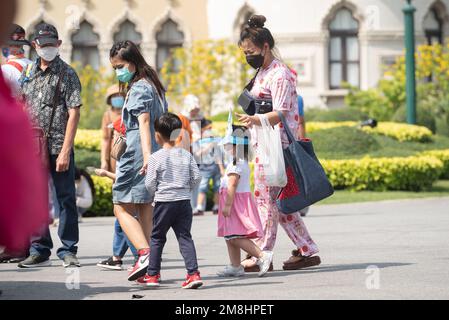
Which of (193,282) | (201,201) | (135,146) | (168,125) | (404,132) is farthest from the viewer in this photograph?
(404,132)

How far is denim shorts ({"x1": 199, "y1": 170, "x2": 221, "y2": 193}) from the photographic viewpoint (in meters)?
15.9

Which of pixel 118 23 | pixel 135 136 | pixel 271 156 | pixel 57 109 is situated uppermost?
pixel 118 23

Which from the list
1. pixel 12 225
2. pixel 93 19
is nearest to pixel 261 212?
pixel 12 225

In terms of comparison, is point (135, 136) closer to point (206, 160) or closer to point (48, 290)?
point (48, 290)

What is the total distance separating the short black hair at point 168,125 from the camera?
24.7 ft

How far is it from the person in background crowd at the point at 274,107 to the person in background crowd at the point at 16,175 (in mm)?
5542

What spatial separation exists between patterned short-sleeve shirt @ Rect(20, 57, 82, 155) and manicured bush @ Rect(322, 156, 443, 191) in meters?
9.89

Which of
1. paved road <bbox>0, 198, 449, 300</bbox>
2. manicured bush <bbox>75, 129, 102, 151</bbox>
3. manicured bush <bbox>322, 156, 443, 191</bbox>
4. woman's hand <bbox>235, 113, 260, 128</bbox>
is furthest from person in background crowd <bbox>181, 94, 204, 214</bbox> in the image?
woman's hand <bbox>235, 113, 260, 128</bbox>

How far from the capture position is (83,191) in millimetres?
14523

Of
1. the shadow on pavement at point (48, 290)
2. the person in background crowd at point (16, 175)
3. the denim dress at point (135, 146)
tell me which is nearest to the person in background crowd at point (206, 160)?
the denim dress at point (135, 146)

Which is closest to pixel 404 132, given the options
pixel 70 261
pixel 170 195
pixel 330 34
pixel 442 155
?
pixel 442 155

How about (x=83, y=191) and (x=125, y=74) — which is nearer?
(x=125, y=74)

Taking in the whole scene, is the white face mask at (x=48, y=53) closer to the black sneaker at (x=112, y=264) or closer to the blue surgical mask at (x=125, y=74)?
the blue surgical mask at (x=125, y=74)

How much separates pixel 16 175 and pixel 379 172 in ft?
52.7
